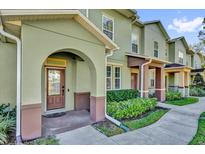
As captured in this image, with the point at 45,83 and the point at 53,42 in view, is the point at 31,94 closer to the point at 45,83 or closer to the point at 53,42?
the point at 53,42

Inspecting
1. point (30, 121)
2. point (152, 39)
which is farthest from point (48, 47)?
point (152, 39)

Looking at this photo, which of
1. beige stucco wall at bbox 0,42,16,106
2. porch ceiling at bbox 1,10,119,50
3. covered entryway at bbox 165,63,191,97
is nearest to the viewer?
porch ceiling at bbox 1,10,119,50

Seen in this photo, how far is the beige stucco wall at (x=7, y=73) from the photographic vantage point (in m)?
6.64

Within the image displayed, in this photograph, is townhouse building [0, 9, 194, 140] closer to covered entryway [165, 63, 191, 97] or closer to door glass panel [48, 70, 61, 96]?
door glass panel [48, 70, 61, 96]

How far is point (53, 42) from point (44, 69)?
2952mm

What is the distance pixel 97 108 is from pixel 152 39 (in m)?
11.1

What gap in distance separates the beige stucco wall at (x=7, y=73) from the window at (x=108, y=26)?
5881mm

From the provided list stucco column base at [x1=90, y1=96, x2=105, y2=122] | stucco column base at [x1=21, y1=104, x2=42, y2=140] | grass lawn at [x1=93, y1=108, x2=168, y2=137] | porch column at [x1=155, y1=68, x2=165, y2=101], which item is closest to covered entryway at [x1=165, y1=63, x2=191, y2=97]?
porch column at [x1=155, y1=68, x2=165, y2=101]

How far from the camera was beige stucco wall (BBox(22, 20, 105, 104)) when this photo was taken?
4.88 meters

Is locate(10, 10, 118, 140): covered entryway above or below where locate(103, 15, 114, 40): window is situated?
below

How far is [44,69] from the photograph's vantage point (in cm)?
802

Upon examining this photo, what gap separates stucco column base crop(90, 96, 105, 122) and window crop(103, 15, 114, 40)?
205 inches

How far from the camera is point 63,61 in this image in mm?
8688
